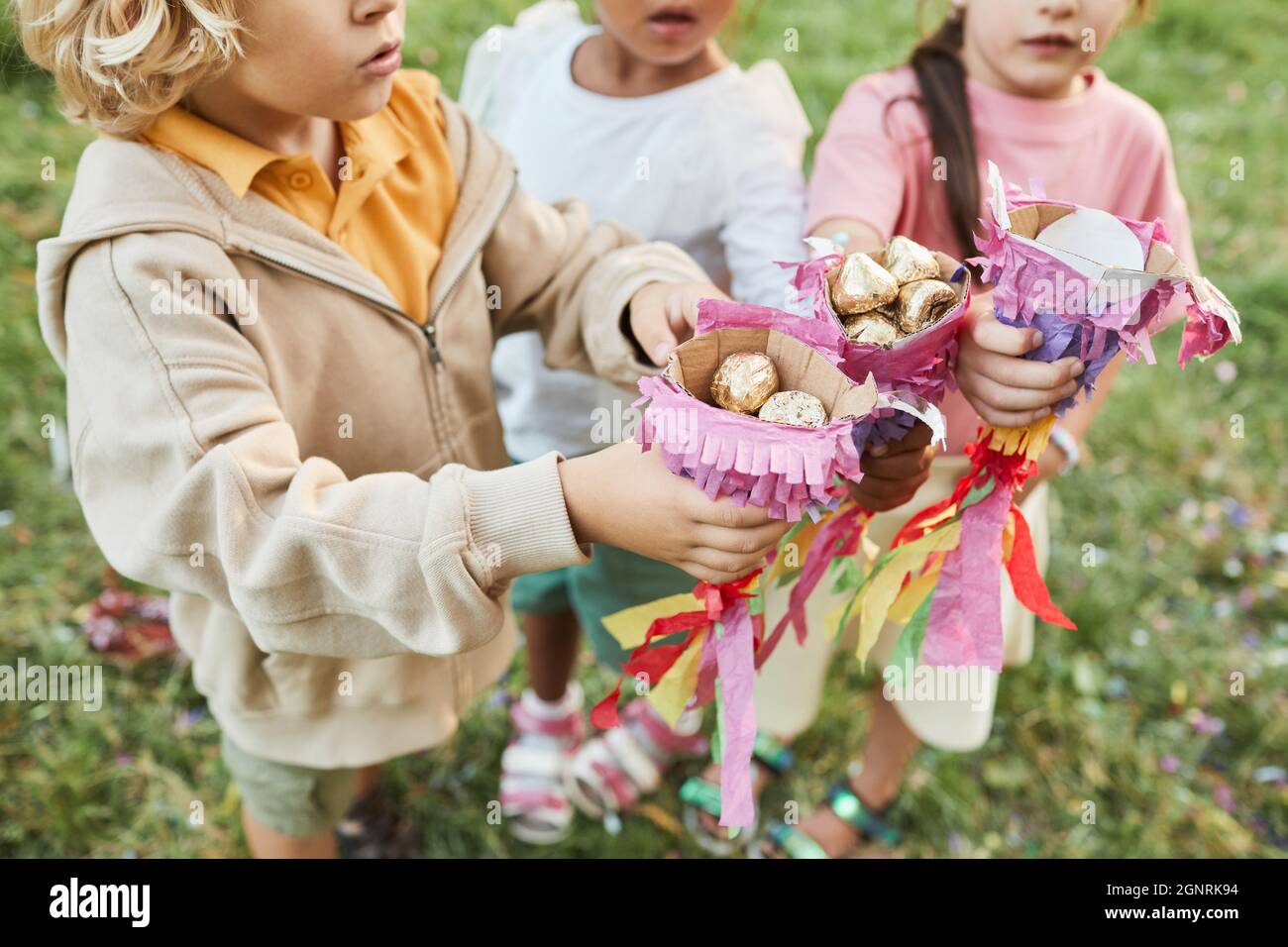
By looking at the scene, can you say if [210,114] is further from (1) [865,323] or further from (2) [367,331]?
(1) [865,323]

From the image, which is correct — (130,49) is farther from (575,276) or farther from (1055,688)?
(1055,688)

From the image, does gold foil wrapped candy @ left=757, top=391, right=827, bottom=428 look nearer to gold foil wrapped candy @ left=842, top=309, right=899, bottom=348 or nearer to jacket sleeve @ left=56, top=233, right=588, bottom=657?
gold foil wrapped candy @ left=842, top=309, right=899, bottom=348

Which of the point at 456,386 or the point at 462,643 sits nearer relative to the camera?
the point at 462,643

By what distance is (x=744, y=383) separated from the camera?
96 centimetres

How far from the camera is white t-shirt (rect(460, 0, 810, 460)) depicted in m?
1.56

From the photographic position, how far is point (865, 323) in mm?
1008

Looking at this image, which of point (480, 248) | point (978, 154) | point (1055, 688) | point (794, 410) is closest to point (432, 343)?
point (480, 248)

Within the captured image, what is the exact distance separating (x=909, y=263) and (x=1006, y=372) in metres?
0.14

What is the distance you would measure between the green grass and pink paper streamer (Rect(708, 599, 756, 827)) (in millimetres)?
970

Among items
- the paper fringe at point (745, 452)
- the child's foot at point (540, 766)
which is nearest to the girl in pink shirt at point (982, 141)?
the paper fringe at point (745, 452)

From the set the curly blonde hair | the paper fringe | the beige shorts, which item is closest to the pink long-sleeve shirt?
the beige shorts
